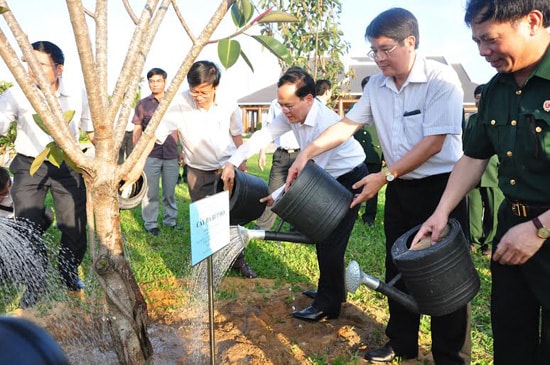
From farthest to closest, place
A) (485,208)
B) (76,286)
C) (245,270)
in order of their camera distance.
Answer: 1. (485,208)
2. (245,270)
3. (76,286)

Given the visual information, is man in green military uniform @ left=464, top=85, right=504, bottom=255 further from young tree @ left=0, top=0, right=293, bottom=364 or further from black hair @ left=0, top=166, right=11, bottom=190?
black hair @ left=0, top=166, right=11, bottom=190

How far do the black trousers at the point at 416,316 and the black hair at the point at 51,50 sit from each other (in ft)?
8.04

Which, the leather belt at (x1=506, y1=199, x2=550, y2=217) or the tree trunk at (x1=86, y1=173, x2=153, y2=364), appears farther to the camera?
the tree trunk at (x1=86, y1=173, x2=153, y2=364)

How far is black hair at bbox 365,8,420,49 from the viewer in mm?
2414

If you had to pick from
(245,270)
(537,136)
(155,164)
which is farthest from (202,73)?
(537,136)

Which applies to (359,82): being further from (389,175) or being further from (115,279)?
(115,279)

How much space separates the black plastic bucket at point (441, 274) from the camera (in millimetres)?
2006

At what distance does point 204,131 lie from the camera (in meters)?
4.25

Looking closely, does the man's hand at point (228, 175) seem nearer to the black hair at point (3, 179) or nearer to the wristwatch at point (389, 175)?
the wristwatch at point (389, 175)

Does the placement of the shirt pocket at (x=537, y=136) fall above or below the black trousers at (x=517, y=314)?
above

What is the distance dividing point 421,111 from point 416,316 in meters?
1.11

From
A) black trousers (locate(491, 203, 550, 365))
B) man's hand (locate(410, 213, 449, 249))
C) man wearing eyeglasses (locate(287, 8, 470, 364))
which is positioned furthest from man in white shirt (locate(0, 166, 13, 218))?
black trousers (locate(491, 203, 550, 365))

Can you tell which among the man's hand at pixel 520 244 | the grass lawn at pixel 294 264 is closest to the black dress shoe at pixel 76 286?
the grass lawn at pixel 294 264

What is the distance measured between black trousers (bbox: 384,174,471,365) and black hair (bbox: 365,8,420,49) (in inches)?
28.3
